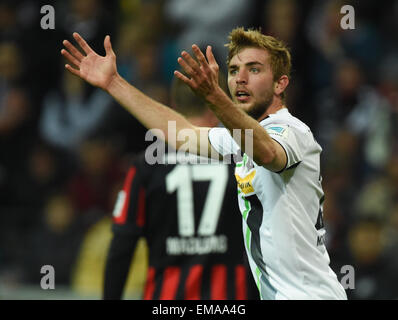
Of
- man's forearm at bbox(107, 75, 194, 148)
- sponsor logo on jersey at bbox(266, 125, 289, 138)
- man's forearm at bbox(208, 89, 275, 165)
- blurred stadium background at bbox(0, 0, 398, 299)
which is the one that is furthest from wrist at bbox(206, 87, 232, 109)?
blurred stadium background at bbox(0, 0, 398, 299)

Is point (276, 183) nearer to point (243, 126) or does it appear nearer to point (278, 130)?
point (278, 130)

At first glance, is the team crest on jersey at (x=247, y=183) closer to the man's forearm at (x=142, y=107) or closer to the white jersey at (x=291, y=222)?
the white jersey at (x=291, y=222)

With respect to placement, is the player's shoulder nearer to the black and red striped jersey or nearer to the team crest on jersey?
the team crest on jersey

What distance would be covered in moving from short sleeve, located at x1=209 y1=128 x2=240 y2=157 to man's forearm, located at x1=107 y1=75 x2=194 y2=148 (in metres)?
0.17

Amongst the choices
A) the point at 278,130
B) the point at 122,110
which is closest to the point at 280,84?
the point at 278,130

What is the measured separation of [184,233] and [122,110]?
388 centimetres

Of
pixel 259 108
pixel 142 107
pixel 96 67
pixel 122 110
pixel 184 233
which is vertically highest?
pixel 122 110

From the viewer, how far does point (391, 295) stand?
19.9ft

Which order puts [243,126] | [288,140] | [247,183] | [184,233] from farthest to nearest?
[184,233]
[247,183]
[288,140]
[243,126]

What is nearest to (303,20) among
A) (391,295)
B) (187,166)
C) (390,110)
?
(390,110)

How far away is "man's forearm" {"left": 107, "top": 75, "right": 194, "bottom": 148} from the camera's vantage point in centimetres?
369

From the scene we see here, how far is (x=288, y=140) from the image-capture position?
3.25 meters
